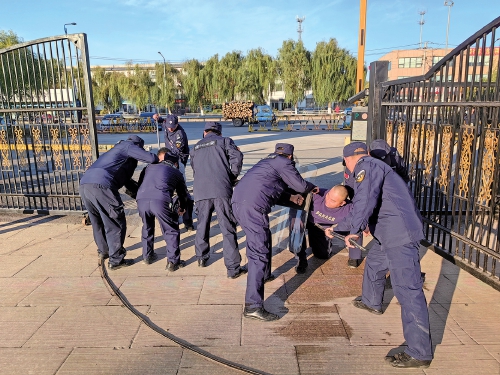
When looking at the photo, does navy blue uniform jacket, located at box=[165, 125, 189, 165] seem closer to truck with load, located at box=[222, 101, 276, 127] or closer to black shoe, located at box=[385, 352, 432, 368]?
black shoe, located at box=[385, 352, 432, 368]

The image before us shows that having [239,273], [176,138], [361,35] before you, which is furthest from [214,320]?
[361,35]


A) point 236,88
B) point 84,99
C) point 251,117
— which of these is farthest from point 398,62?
point 84,99

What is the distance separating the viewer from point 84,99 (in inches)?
244

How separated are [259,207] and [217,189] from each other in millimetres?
921

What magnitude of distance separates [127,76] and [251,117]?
1882 cm

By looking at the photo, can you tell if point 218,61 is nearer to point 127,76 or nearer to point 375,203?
point 127,76

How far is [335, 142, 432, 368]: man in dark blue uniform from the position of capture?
2828 mm

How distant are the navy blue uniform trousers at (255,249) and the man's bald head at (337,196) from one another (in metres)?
0.93

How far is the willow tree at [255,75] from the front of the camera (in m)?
44.2

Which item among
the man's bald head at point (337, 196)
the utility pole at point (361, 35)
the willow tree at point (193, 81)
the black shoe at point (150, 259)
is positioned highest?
the willow tree at point (193, 81)

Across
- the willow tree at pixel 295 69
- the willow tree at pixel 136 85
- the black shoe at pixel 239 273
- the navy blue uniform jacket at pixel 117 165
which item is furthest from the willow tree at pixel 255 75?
the black shoe at pixel 239 273

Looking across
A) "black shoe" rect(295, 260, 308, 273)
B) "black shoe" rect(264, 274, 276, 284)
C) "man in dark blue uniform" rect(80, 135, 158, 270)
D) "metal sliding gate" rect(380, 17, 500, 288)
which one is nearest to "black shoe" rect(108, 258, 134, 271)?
"man in dark blue uniform" rect(80, 135, 158, 270)

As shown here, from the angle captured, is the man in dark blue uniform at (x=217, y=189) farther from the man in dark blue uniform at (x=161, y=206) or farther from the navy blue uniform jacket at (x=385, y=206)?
the navy blue uniform jacket at (x=385, y=206)

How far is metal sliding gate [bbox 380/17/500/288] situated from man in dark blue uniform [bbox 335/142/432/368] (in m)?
1.33
